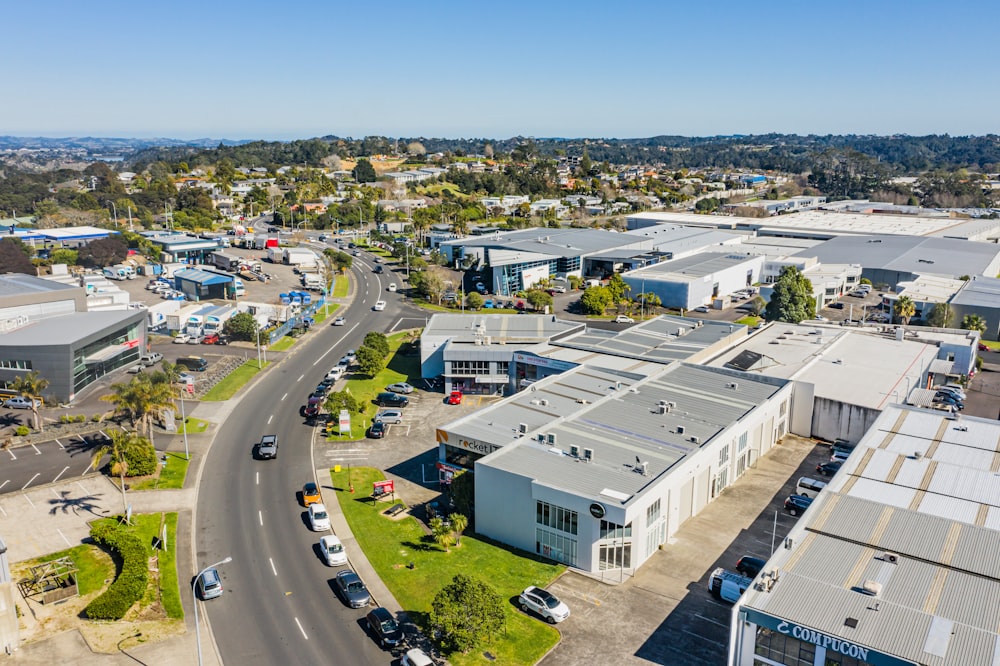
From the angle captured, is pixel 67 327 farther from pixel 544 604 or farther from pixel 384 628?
pixel 544 604

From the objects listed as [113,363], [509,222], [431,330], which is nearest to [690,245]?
[509,222]

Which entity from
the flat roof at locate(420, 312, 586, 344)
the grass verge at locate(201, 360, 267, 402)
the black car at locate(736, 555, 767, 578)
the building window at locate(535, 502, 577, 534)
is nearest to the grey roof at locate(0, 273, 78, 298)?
the grass verge at locate(201, 360, 267, 402)

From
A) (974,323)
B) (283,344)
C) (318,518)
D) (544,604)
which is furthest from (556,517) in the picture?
(974,323)

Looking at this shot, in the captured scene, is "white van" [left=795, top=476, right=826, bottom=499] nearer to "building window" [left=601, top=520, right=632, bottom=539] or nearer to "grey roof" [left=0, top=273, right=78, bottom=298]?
"building window" [left=601, top=520, right=632, bottom=539]

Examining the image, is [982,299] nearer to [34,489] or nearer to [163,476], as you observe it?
[163,476]

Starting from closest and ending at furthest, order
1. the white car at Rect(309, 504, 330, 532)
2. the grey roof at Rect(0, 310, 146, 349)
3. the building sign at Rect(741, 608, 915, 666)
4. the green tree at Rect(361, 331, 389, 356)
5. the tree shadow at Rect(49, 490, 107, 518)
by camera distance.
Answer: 1. the building sign at Rect(741, 608, 915, 666)
2. the white car at Rect(309, 504, 330, 532)
3. the tree shadow at Rect(49, 490, 107, 518)
4. the grey roof at Rect(0, 310, 146, 349)
5. the green tree at Rect(361, 331, 389, 356)

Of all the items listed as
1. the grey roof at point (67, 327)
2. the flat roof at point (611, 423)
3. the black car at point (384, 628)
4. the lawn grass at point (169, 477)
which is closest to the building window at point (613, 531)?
the flat roof at point (611, 423)
